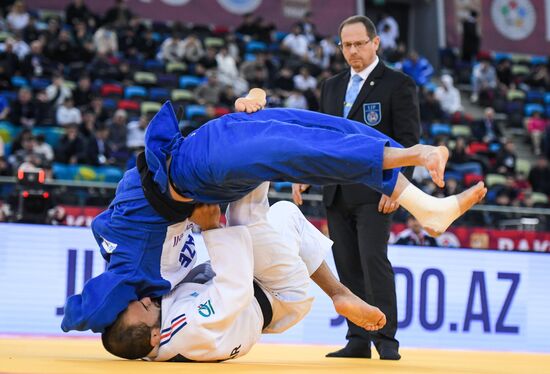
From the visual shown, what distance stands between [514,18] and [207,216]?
18.6 m

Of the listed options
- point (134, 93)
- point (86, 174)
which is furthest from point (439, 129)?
point (86, 174)

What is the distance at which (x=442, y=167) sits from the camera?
11.1 feet

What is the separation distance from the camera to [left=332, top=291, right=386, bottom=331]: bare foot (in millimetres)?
3957

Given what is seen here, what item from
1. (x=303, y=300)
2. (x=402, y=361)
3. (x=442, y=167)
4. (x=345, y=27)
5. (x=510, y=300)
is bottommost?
(x=510, y=300)

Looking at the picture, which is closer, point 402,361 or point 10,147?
point 402,361

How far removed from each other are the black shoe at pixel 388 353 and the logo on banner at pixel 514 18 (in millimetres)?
17521

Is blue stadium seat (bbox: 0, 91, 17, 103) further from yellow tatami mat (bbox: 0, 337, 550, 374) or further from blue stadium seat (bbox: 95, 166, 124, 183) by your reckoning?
yellow tatami mat (bbox: 0, 337, 550, 374)

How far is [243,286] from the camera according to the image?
3.73 metres

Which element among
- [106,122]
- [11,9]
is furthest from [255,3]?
[106,122]

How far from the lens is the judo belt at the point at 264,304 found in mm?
4078

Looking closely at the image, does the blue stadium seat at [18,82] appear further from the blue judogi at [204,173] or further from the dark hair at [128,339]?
the dark hair at [128,339]

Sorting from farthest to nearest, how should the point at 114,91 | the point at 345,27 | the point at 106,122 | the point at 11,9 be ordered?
1. the point at 11,9
2. the point at 114,91
3. the point at 106,122
4. the point at 345,27

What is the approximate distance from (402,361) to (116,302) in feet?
5.05

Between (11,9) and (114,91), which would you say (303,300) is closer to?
(114,91)
